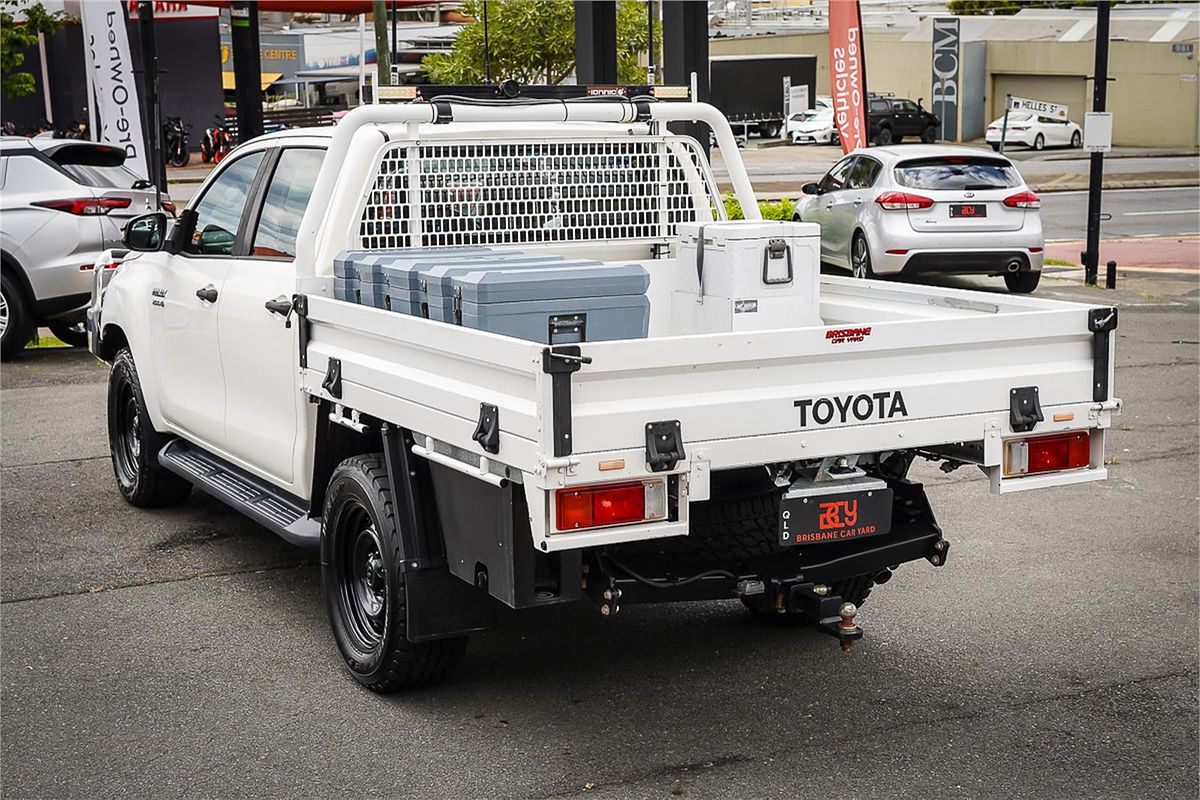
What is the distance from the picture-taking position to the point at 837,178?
18859 mm

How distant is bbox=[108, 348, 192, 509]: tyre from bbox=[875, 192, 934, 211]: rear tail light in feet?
34.3

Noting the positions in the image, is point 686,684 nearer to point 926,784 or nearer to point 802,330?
point 926,784

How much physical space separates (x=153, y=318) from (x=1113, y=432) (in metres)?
6.26

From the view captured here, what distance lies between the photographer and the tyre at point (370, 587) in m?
5.12

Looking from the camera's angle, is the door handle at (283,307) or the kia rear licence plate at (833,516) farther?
the door handle at (283,307)

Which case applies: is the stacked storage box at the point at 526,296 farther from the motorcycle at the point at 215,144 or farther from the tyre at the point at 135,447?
the motorcycle at the point at 215,144

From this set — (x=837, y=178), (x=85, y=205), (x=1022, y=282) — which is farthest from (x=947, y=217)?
(x=85, y=205)

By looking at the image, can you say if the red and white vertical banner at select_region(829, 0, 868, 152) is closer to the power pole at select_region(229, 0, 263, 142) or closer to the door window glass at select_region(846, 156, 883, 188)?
Result: the door window glass at select_region(846, 156, 883, 188)

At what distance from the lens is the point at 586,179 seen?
6.64 meters

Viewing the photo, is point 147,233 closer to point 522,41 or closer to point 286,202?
point 286,202

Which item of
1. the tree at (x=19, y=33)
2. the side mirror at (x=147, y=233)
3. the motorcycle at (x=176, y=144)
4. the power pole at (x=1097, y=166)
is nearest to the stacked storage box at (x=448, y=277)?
the side mirror at (x=147, y=233)

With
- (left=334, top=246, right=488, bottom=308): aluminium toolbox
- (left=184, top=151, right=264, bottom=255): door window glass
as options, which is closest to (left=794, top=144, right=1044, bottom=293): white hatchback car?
(left=184, top=151, right=264, bottom=255): door window glass

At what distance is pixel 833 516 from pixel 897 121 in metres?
46.5

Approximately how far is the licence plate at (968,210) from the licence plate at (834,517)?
40.6 ft
